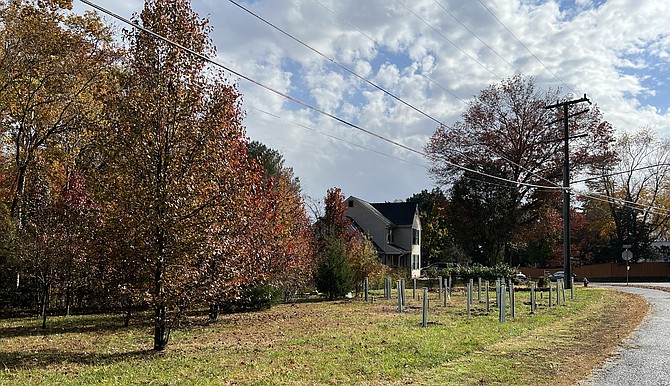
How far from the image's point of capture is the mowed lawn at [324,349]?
9.03 meters

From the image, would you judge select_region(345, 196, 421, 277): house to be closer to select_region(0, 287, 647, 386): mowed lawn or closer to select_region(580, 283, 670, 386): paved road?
select_region(0, 287, 647, 386): mowed lawn

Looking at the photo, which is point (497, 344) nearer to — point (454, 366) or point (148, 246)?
point (454, 366)

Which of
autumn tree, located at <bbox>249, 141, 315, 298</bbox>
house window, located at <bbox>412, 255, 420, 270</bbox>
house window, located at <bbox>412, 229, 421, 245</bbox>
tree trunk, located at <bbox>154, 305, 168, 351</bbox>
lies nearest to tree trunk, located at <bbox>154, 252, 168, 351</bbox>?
tree trunk, located at <bbox>154, 305, 168, 351</bbox>

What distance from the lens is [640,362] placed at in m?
10.2

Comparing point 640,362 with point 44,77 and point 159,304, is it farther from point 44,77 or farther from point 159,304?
point 44,77

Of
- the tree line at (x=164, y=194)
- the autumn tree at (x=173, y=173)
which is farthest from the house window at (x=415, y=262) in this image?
the autumn tree at (x=173, y=173)

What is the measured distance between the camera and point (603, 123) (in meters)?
41.7

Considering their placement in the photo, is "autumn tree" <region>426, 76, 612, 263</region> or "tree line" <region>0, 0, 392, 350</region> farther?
"autumn tree" <region>426, 76, 612, 263</region>

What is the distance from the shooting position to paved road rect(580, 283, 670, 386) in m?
8.78

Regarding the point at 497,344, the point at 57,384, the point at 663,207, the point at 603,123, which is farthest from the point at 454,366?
the point at 663,207

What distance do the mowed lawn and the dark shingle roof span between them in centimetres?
3755

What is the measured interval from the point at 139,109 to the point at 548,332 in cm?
1090

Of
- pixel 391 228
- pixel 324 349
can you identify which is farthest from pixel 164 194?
pixel 391 228

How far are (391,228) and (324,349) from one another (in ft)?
149
